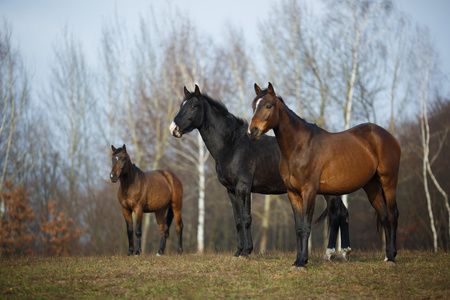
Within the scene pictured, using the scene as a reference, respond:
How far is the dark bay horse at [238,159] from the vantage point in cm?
898

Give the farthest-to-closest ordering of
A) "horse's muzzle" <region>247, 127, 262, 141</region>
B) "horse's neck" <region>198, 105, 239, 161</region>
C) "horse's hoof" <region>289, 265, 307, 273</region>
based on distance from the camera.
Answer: "horse's neck" <region>198, 105, 239, 161</region> → "horse's muzzle" <region>247, 127, 262, 141</region> → "horse's hoof" <region>289, 265, 307, 273</region>

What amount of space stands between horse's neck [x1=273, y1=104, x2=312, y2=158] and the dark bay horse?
176cm

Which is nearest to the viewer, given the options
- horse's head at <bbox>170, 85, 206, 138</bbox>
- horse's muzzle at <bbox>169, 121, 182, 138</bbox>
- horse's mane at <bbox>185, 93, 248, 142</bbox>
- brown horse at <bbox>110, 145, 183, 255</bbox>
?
horse's muzzle at <bbox>169, 121, 182, 138</bbox>

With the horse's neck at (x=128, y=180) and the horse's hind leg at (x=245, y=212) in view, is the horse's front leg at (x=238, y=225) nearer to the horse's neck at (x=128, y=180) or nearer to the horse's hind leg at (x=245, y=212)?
the horse's hind leg at (x=245, y=212)

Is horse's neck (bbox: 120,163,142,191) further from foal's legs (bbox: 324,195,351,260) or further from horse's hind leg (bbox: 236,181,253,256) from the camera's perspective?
foal's legs (bbox: 324,195,351,260)

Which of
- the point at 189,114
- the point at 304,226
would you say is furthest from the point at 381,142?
the point at 189,114

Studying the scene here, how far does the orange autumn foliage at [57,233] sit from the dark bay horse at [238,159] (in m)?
17.4

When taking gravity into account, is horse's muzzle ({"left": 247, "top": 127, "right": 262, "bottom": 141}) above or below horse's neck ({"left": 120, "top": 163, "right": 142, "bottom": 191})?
above

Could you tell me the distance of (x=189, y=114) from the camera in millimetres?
9250

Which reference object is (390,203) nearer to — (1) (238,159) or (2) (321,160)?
(2) (321,160)

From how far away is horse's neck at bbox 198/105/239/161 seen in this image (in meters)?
9.35

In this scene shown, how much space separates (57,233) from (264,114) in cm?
2112

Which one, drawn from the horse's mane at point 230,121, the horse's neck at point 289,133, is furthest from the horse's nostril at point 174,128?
the horse's neck at point 289,133

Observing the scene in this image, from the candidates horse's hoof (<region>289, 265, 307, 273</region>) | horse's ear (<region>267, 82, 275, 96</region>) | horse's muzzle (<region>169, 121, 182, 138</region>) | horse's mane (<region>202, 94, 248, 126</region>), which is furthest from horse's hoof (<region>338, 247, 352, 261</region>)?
horse's muzzle (<region>169, 121, 182, 138</region>)
